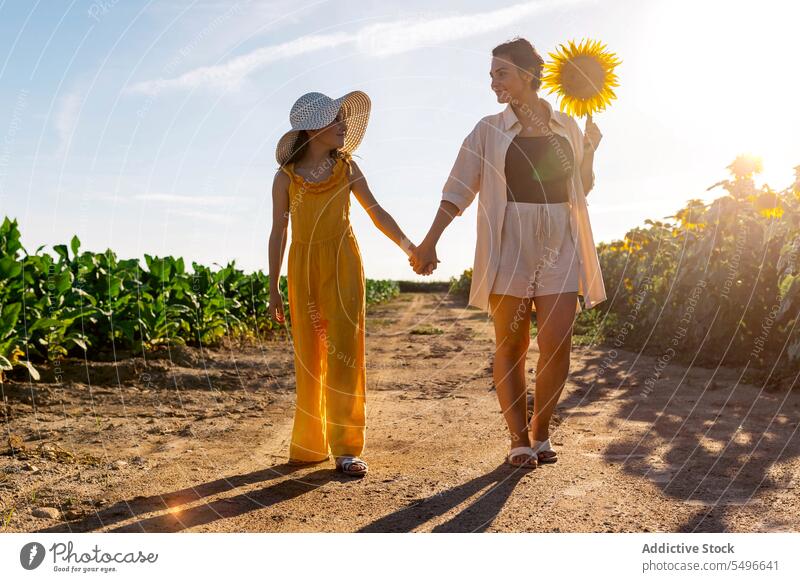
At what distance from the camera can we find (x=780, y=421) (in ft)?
14.9

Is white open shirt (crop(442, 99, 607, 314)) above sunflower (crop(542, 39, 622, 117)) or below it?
below

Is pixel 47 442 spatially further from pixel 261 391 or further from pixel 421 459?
pixel 261 391

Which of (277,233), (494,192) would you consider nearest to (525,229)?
(494,192)

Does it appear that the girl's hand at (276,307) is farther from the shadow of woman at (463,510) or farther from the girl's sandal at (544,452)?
the girl's sandal at (544,452)

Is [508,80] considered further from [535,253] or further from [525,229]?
[535,253]

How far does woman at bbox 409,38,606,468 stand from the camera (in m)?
3.70

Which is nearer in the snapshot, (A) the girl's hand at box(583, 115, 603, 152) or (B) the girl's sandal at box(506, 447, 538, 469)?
(B) the girl's sandal at box(506, 447, 538, 469)

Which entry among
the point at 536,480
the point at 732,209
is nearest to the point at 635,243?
the point at 732,209

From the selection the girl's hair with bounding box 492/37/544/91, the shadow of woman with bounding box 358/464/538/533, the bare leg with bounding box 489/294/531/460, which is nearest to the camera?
the shadow of woman with bounding box 358/464/538/533

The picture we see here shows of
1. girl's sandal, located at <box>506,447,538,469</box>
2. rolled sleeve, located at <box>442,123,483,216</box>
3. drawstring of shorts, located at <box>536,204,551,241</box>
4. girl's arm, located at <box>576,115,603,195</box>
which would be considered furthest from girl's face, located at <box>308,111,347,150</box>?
girl's sandal, located at <box>506,447,538,469</box>

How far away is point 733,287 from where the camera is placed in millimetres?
6562

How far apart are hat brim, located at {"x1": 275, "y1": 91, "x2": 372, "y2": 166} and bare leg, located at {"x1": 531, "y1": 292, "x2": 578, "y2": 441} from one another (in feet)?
4.30

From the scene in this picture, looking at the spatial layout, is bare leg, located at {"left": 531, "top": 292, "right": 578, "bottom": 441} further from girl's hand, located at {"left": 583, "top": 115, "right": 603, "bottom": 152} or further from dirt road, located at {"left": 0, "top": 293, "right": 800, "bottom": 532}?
girl's hand, located at {"left": 583, "top": 115, "right": 603, "bottom": 152}

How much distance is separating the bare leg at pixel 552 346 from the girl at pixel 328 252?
77 cm
